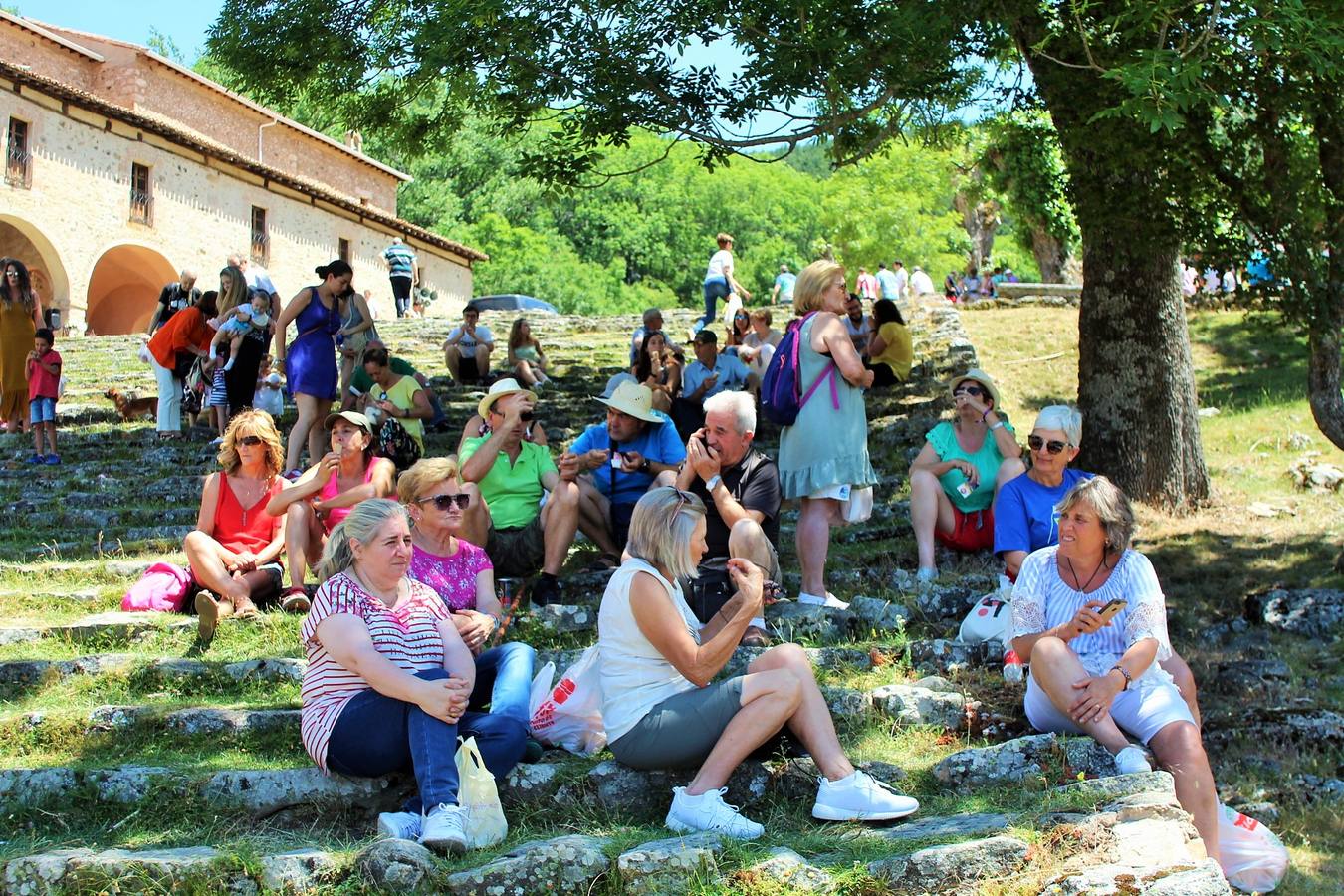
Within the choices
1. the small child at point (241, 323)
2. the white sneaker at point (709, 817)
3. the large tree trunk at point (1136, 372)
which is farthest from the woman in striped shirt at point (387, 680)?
the small child at point (241, 323)

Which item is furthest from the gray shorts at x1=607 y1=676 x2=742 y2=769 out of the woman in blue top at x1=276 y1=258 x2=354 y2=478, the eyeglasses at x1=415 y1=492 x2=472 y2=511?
the woman in blue top at x1=276 y1=258 x2=354 y2=478

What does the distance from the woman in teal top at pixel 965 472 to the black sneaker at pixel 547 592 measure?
1984 mm

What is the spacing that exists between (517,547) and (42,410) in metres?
6.39

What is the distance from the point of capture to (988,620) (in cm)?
635

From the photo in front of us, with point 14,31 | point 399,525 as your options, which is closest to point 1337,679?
point 399,525

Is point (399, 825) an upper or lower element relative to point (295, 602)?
lower

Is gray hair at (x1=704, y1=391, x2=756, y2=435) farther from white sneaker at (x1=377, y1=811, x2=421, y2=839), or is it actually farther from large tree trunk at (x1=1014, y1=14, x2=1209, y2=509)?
large tree trunk at (x1=1014, y1=14, x2=1209, y2=509)

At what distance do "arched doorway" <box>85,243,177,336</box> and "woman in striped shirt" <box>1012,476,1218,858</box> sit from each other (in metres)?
28.1

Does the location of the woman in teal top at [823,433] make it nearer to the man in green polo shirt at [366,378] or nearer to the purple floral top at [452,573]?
the purple floral top at [452,573]

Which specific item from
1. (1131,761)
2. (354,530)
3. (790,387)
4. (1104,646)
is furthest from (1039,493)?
(354,530)

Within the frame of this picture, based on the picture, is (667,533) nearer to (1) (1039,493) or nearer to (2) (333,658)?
(2) (333,658)

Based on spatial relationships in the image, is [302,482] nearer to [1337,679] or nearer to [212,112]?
[1337,679]

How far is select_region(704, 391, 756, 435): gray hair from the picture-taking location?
690cm

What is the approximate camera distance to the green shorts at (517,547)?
7562mm
